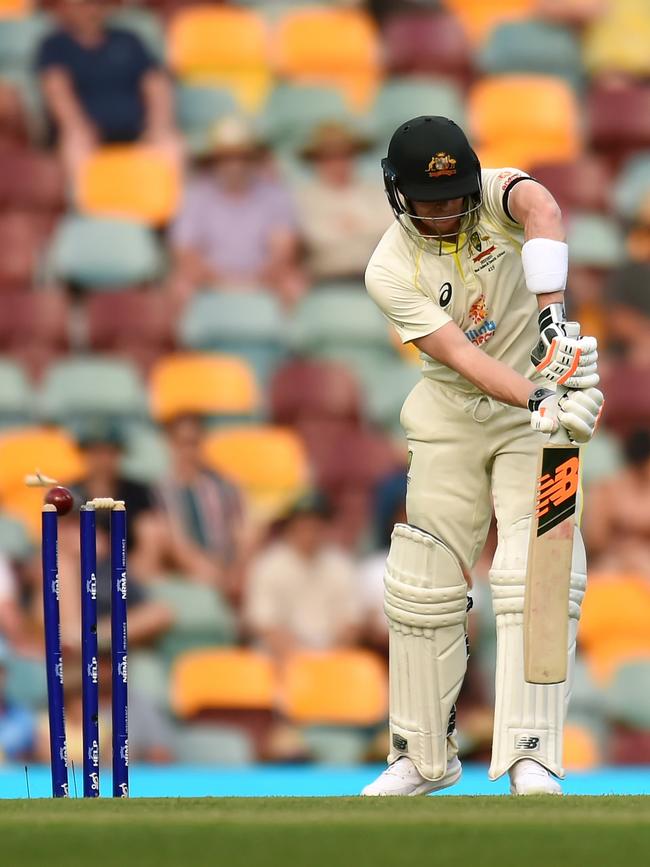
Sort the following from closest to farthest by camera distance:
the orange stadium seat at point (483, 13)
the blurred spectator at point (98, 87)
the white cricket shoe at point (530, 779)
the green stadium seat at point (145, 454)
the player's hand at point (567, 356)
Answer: the player's hand at point (567, 356)
the white cricket shoe at point (530, 779)
the green stadium seat at point (145, 454)
the blurred spectator at point (98, 87)
the orange stadium seat at point (483, 13)

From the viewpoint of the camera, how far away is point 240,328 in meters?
6.54

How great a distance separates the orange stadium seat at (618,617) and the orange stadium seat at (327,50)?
7.40 feet

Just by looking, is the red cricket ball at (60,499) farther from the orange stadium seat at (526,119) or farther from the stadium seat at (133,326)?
the orange stadium seat at (526,119)

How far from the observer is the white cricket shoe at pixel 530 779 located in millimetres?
3559

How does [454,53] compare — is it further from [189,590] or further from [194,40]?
[189,590]

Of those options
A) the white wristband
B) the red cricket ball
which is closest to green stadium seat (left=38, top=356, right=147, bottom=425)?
the red cricket ball

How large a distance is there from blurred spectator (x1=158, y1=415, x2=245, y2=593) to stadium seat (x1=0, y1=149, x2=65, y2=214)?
125 centimetres

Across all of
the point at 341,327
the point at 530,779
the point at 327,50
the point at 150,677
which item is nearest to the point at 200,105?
the point at 327,50

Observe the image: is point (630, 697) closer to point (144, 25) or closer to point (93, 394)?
point (93, 394)

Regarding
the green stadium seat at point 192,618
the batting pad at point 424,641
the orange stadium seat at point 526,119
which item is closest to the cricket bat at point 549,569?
the batting pad at point 424,641

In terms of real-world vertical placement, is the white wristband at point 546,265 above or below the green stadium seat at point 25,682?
above

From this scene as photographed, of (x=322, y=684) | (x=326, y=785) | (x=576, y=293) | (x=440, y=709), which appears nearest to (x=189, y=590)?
(x=322, y=684)

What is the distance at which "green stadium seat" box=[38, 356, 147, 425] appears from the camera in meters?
6.38

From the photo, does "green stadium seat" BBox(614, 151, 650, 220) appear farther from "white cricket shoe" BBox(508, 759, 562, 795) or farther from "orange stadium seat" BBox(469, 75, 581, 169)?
"white cricket shoe" BBox(508, 759, 562, 795)
